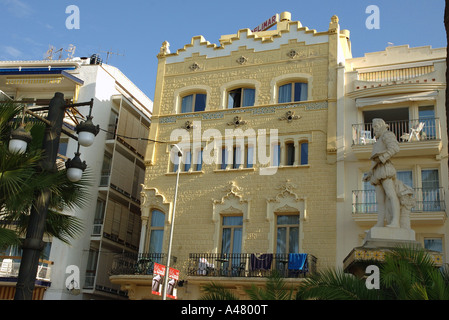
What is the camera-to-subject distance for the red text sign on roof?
110ft

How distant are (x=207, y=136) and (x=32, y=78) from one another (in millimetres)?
11423

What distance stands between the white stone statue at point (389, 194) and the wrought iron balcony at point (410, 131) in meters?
10.5

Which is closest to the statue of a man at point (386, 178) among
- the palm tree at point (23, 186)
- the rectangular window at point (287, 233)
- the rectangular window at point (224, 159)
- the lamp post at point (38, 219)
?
the palm tree at point (23, 186)

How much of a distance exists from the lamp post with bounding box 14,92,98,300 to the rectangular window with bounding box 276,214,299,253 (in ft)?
50.6

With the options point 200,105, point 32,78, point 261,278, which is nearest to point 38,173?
point 261,278

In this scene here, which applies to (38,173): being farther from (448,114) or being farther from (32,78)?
(32,78)

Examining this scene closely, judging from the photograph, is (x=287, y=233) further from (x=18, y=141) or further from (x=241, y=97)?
(x=18, y=141)

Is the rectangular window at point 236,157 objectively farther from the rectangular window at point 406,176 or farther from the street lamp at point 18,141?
the street lamp at point 18,141

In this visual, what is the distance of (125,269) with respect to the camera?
27.2 meters

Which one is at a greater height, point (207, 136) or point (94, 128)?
point (207, 136)

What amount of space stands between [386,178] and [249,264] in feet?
39.7

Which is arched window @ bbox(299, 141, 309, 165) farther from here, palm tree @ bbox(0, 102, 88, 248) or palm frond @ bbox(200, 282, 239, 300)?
palm frond @ bbox(200, 282, 239, 300)

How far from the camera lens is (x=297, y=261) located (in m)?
24.2

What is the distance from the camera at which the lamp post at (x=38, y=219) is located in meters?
10.6
